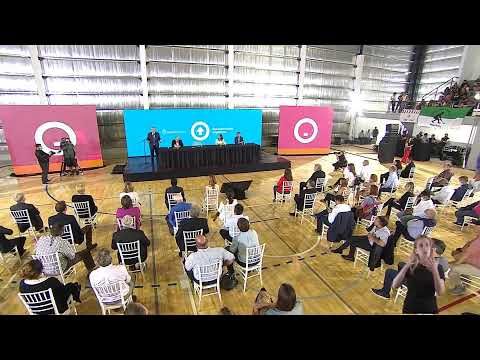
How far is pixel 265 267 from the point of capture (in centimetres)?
469

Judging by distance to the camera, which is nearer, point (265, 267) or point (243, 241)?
point (243, 241)

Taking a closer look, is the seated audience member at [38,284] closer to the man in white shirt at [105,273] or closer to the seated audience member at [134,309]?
the man in white shirt at [105,273]

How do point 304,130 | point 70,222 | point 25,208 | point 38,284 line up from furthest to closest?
point 304,130
point 25,208
point 70,222
point 38,284

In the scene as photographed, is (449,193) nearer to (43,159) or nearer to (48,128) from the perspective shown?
(43,159)

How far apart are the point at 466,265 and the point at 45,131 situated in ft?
40.5

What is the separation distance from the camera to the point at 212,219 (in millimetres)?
6520

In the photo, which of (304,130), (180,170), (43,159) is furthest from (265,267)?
(304,130)

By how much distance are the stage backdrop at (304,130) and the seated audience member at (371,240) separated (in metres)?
9.74

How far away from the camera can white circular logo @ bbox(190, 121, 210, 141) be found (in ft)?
42.5

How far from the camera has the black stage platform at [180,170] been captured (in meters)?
9.49

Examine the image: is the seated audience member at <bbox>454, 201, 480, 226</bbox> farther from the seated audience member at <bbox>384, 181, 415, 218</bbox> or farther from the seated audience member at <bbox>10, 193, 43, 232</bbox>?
the seated audience member at <bbox>10, 193, 43, 232</bbox>

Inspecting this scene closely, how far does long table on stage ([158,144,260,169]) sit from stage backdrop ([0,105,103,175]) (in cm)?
324
